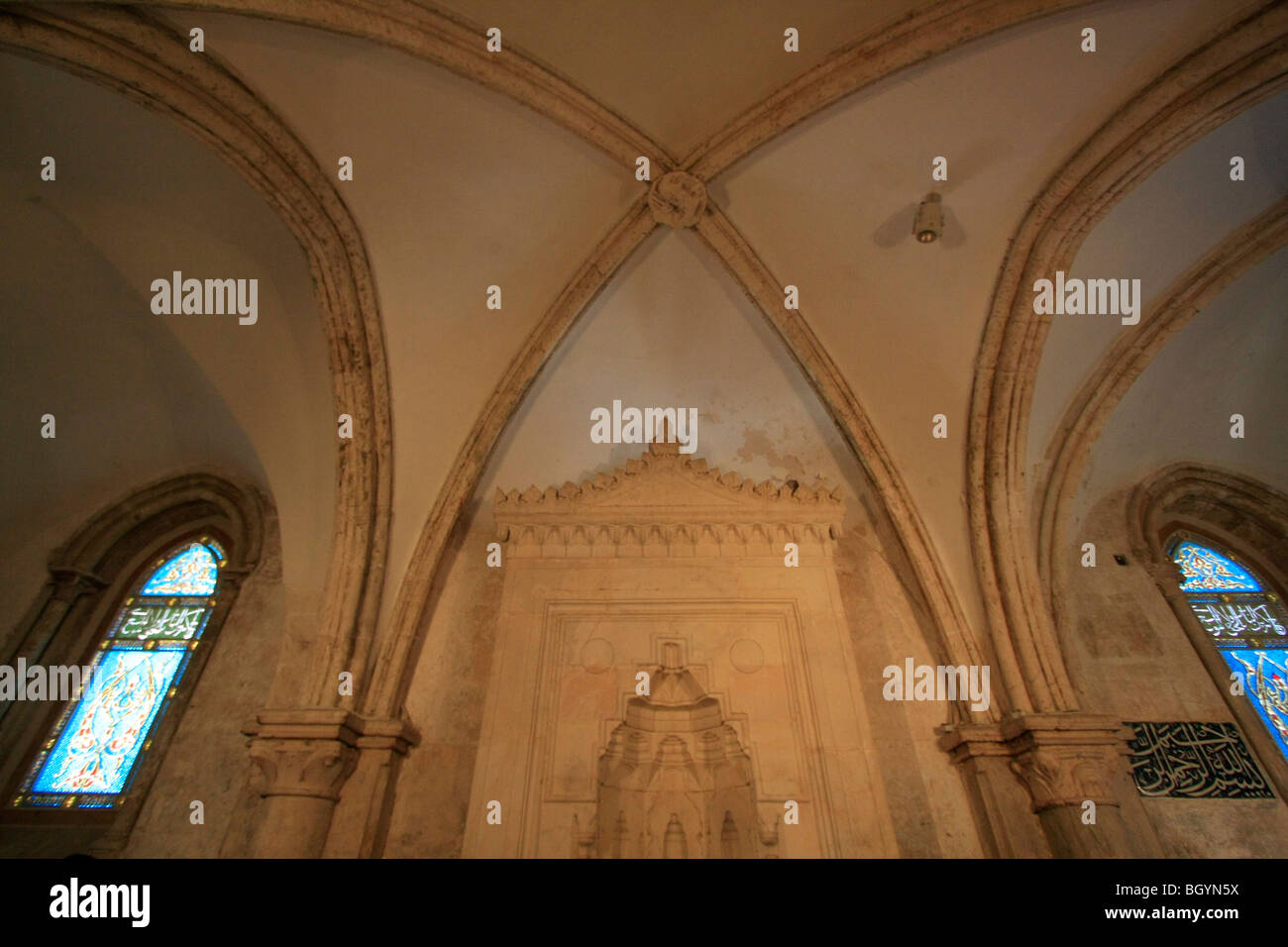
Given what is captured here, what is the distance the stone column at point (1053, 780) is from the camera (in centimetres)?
403

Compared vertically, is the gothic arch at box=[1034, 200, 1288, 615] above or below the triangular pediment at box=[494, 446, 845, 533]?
above

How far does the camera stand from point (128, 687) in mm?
5625

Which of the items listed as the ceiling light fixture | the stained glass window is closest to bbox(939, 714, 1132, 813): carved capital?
the ceiling light fixture

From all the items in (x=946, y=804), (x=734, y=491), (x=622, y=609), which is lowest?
(x=946, y=804)

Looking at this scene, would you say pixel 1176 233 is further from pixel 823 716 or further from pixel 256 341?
pixel 256 341

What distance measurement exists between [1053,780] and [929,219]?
164 inches

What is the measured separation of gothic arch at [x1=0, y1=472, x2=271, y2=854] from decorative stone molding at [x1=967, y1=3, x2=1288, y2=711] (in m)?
7.01

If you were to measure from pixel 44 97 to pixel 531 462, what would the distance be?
14.1ft

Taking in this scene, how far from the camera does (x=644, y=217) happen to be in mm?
5105

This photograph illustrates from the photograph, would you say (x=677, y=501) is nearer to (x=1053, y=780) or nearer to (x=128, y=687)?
(x=1053, y=780)

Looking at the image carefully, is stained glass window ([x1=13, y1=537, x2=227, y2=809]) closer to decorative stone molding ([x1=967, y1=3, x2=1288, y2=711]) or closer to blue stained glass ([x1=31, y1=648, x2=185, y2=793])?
blue stained glass ([x1=31, y1=648, x2=185, y2=793])

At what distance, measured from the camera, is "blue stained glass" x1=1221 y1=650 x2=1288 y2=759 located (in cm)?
528

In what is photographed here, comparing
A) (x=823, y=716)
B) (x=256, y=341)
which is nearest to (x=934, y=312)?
(x=823, y=716)

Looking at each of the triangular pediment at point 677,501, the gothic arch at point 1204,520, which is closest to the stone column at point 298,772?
the triangular pediment at point 677,501
